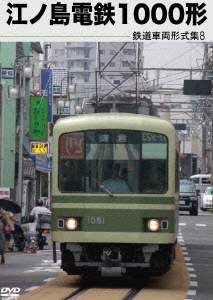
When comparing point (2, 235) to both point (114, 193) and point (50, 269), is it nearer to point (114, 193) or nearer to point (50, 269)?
point (50, 269)

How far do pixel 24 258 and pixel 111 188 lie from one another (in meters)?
11.1

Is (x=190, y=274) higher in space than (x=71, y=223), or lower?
lower

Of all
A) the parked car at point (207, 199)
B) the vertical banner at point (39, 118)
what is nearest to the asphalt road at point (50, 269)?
the vertical banner at point (39, 118)

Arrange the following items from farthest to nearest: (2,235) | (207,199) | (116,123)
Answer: (207,199) → (2,235) → (116,123)

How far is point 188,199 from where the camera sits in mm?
65500

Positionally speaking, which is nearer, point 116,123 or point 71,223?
point 71,223

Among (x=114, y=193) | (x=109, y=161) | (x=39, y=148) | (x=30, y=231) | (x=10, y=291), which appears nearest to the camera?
(x=10, y=291)

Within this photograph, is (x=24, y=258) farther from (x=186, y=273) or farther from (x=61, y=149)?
(x=61, y=149)

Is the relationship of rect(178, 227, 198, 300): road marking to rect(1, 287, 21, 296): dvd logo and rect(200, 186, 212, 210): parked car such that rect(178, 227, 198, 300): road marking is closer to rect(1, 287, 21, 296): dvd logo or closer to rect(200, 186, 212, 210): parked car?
rect(1, 287, 21, 296): dvd logo

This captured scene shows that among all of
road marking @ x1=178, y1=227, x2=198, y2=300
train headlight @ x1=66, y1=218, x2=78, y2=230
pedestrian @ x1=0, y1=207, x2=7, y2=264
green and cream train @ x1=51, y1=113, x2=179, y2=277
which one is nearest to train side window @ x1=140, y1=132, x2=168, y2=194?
green and cream train @ x1=51, y1=113, x2=179, y2=277

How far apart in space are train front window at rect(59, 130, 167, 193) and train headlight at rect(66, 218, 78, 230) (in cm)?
60

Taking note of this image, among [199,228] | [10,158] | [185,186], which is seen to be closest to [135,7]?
[199,228]

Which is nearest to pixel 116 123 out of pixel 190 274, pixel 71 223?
pixel 71 223

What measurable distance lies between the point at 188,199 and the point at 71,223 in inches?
1722
